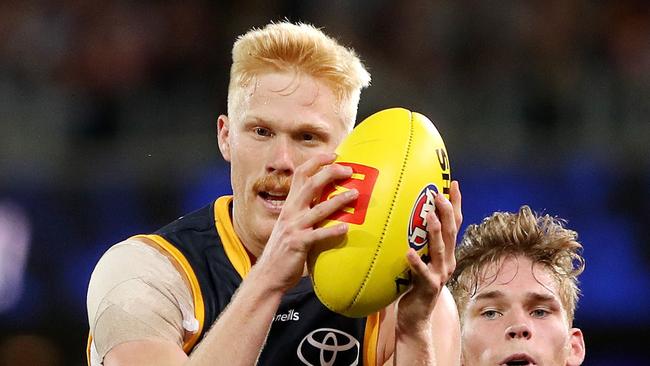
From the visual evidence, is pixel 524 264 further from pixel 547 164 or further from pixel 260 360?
pixel 547 164

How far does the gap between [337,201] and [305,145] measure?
0.65 meters

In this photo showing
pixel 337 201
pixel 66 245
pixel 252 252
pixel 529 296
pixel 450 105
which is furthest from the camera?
pixel 450 105

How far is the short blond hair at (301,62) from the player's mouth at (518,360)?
1.00 metres

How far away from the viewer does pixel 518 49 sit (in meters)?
7.60

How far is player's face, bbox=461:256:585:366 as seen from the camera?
370 cm

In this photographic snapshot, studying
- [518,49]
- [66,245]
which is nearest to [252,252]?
[66,245]

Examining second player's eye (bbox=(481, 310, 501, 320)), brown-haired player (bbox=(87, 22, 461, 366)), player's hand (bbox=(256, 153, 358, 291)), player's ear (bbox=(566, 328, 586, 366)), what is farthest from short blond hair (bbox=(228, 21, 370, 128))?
player's ear (bbox=(566, 328, 586, 366))

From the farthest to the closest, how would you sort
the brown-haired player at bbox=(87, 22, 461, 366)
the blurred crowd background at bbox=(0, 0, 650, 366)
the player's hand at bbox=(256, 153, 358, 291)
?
the blurred crowd background at bbox=(0, 0, 650, 366) → the brown-haired player at bbox=(87, 22, 461, 366) → the player's hand at bbox=(256, 153, 358, 291)

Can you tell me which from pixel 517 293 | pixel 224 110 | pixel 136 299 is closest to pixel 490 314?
pixel 517 293

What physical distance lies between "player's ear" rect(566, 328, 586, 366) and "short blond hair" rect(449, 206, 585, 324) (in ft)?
0.19

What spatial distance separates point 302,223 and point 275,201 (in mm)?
618

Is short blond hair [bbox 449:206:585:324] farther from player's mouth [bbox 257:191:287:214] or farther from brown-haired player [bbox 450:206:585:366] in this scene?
player's mouth [bbox 257:191:287:214]

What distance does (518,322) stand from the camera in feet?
12.2

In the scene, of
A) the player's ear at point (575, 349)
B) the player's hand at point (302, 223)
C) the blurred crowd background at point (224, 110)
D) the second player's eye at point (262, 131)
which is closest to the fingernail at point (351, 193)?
the player's hand at point (302, 223)
